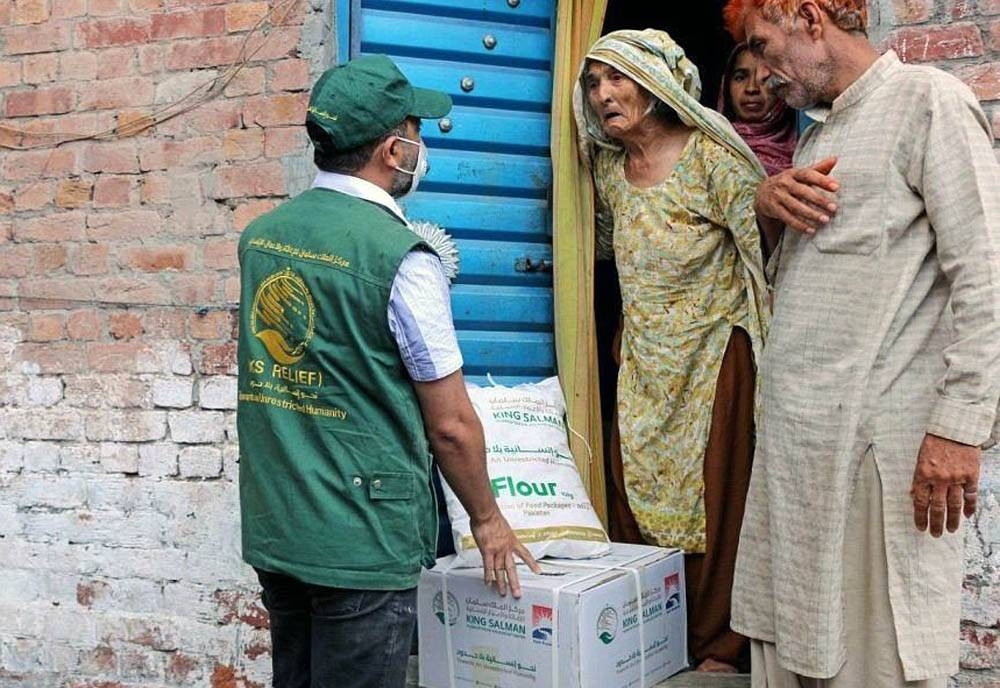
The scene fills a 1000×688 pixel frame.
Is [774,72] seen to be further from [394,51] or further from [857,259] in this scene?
[394,51]

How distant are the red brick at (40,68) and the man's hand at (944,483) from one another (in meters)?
2.93

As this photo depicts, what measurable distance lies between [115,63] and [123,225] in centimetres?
52

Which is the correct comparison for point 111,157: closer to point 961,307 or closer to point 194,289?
point 194,289

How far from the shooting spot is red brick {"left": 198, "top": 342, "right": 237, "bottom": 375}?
3627mm

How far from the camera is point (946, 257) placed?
243cm

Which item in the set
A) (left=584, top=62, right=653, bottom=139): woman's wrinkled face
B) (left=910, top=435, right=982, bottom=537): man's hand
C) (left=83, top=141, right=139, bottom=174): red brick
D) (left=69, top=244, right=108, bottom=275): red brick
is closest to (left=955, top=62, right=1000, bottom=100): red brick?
(left=584, top=62, right=653, bottom=139): woman's wrinkled face

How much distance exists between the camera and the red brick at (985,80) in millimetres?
3168

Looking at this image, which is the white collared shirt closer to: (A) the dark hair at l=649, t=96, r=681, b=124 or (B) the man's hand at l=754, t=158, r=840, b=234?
(B) the man's hand at l=754, t=158, r=840, b=234

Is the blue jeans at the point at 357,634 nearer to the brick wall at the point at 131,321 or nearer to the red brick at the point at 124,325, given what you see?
the brick wall at the point at 131,321

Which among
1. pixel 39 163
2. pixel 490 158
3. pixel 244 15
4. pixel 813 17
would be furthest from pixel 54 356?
pixel 813 17

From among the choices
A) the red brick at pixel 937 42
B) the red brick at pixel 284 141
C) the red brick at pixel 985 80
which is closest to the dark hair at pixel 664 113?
the red brick at pixel 937 42

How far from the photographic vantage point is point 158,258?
3711 mm

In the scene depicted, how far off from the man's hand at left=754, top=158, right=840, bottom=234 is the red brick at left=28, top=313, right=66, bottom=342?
2321 mm

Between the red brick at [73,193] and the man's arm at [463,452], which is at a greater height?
the red brick at [73,193]
